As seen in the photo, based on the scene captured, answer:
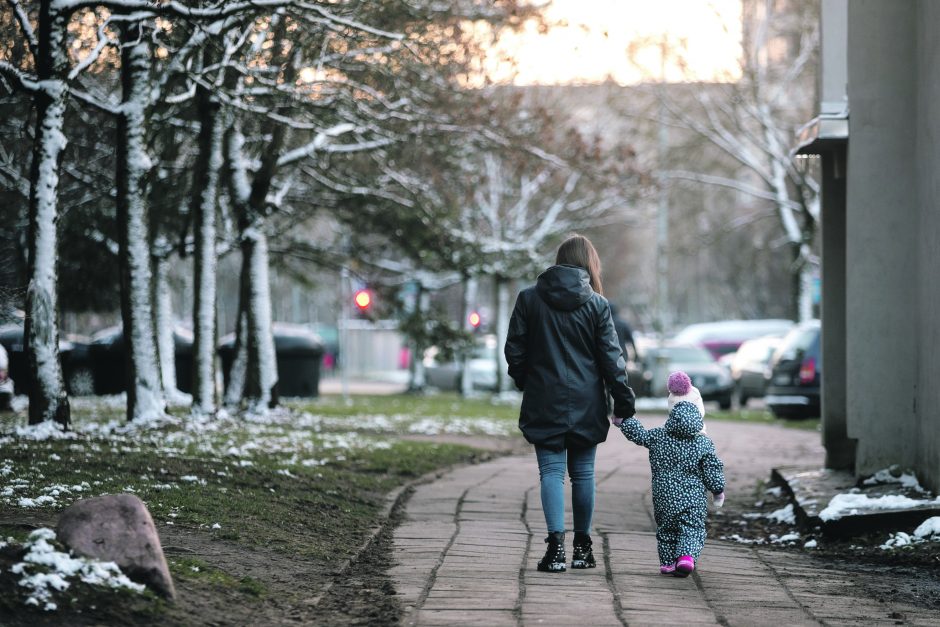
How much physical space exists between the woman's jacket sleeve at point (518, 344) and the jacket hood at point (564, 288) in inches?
5.8

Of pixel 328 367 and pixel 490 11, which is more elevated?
pixel 490 11

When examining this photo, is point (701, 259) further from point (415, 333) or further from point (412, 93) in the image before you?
point (412, 93)

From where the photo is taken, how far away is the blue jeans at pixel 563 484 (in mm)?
7195

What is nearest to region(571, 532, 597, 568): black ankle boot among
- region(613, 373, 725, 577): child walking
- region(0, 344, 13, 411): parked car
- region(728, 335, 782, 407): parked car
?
region(613, 373, 725, 577): child walking

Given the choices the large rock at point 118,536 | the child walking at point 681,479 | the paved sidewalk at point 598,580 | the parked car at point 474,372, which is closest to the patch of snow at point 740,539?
the paved sidewalk at point 598,580

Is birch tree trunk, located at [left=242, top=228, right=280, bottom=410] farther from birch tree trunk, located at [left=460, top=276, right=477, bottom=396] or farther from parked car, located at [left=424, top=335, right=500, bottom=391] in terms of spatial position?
parked car, located at [left=424, top=335, right=500, bottom=391]

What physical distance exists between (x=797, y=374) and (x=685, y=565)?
15.2m

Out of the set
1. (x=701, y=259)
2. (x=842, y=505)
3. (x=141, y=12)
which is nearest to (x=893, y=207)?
(x=842, y=505)

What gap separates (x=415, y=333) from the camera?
2302cm

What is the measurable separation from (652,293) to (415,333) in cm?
4572

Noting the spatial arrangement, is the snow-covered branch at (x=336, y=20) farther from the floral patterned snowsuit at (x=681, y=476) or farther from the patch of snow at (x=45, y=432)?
the floral patterned snowsuit at (x=681, y=476)

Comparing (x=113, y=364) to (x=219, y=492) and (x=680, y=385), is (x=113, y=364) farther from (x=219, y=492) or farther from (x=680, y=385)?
(x=680, y=385)

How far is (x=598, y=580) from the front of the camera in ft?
23.2

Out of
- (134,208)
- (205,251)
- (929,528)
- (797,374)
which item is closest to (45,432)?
(134,208)
